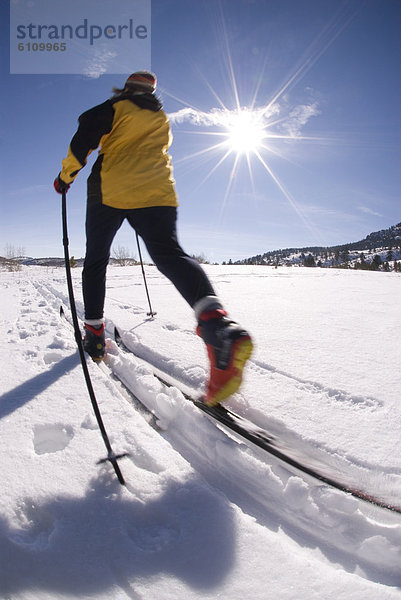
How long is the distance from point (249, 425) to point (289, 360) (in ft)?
2.50

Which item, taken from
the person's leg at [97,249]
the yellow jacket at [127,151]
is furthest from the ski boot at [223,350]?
the person's leg at [97,249]

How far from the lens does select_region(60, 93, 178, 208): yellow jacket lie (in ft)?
5.10

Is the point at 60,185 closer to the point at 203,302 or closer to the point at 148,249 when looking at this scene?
the point at 148,249

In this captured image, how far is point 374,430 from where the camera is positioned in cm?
115

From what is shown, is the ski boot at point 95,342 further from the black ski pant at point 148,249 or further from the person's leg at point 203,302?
the person's leg at point 203,302

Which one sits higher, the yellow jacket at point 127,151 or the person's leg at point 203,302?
the yellow jacket at point 127,151

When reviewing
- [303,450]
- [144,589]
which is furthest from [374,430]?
[144,589]

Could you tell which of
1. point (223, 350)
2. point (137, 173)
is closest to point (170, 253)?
point (137, 173)

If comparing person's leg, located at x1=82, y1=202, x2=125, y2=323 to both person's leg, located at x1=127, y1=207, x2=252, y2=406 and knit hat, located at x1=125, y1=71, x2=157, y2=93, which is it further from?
knit hat, located at x1=125, y1=71, x2=157, y2=93

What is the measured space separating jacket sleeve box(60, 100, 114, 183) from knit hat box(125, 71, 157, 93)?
0.20 m

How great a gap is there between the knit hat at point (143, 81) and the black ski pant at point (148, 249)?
26.3 inches

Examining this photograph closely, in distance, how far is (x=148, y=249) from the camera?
5.21 ft

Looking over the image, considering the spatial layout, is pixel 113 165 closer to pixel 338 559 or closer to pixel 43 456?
pixel 43 456

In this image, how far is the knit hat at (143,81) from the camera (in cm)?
164
